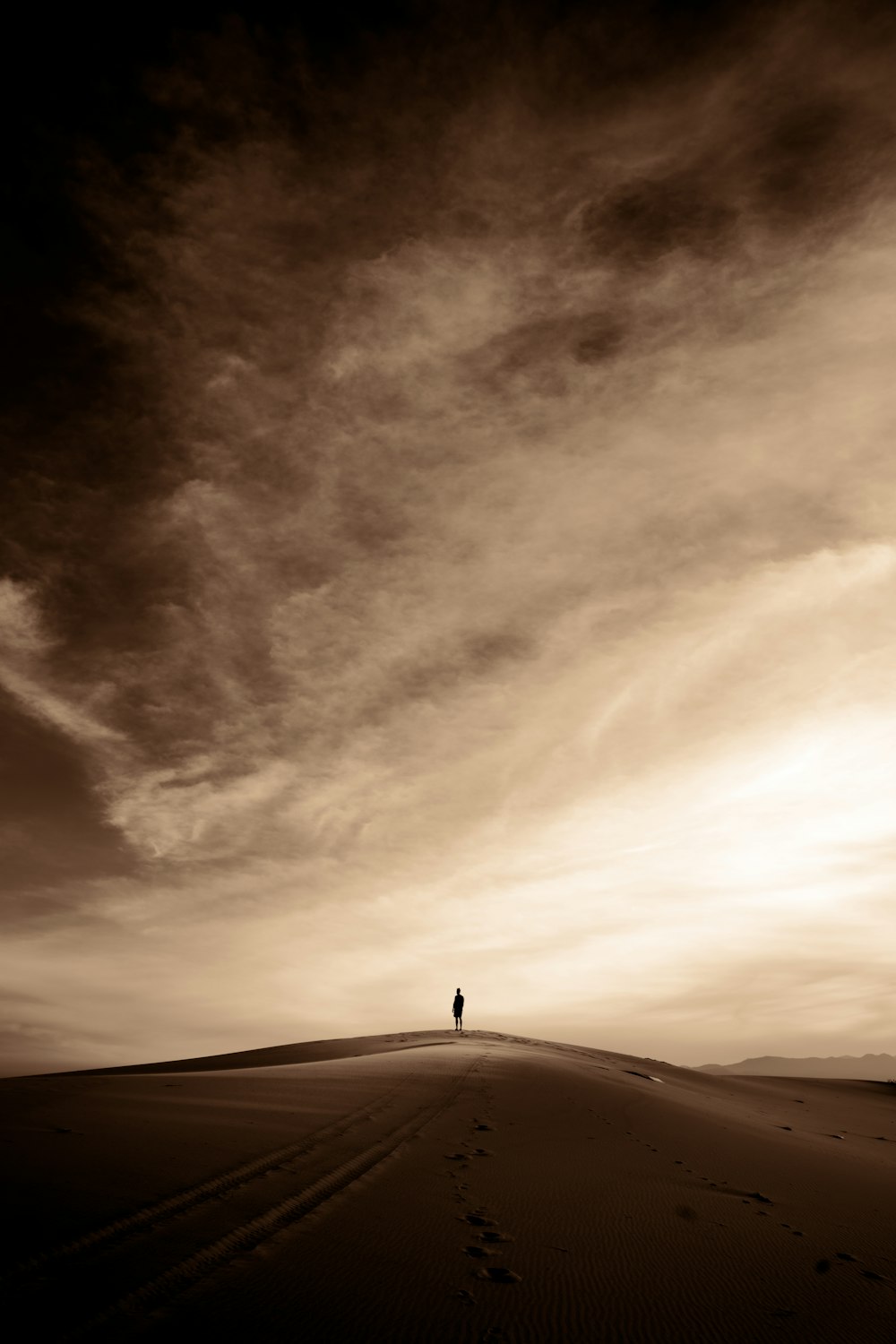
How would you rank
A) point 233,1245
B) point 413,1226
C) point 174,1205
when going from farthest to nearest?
point 413,1226 → point 174,1205 → point 233,1245

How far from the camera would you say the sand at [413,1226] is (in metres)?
3.07

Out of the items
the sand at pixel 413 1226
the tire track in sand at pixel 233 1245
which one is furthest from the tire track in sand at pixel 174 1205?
the tire track in sand at pixel 233 1245

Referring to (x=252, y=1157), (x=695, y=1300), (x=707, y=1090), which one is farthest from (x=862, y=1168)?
(x=707, y=1090)

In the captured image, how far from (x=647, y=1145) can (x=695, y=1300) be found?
472 cm

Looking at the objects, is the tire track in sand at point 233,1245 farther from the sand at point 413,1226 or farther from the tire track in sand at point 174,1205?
the tire track in sand at point 174,1205

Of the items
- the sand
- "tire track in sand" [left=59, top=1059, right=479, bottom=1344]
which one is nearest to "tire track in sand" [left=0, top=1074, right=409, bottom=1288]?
the sand

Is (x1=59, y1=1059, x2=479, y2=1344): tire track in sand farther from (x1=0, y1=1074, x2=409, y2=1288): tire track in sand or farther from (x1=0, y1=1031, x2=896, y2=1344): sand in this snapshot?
(x1=0, y1=1074, x2=409, y2=1288): tire track in sand

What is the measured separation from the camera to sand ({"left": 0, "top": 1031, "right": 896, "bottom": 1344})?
3072 millimetres

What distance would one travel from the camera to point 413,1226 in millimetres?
4188

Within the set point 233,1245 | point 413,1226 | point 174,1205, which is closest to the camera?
point 233,1245

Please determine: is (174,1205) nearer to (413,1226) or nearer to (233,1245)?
(233,1245)

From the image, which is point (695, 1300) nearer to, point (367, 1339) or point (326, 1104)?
point (367, 1339)

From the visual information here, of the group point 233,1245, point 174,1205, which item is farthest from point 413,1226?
point 174,1205

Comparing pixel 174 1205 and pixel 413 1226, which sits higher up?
pixel 174 1205
